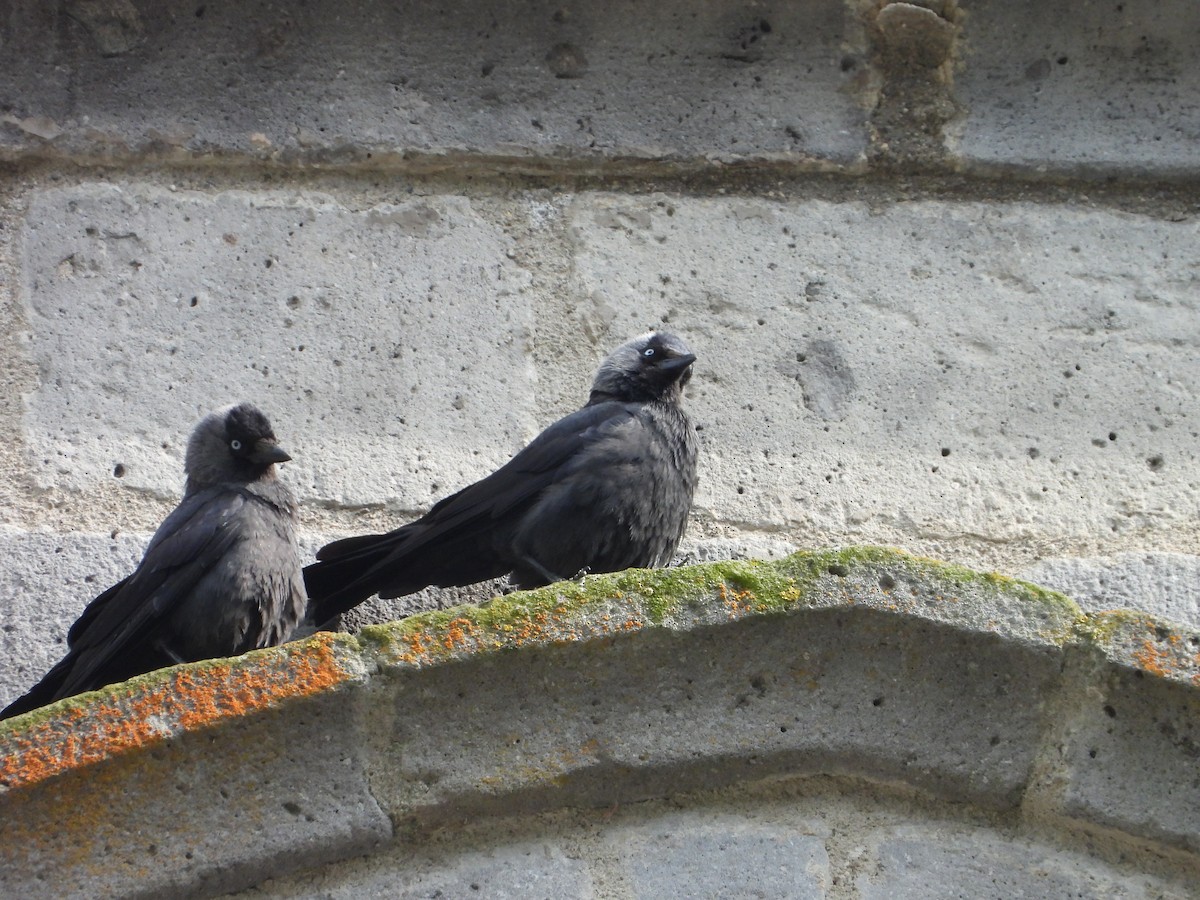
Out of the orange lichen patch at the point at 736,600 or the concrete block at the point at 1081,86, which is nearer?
the orange lichen patch at the point at 736,600

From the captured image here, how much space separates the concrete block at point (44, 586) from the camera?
396 centimetres

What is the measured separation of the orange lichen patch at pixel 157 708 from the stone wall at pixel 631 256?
106 centimetres

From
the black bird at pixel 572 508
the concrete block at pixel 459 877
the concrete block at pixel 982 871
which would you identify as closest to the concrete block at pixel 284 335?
the black bird at pixel 572 508

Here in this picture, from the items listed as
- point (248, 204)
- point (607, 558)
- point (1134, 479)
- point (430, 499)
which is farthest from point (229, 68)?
point (1134, 479)

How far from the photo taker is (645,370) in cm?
441

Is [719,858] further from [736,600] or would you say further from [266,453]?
[266,453]

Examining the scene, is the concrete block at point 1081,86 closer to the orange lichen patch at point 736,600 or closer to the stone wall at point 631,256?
the stone wall at point 631,256

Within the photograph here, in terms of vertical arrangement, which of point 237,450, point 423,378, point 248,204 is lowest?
point 237,450

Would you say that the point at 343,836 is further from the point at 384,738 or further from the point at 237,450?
the point at 237,450

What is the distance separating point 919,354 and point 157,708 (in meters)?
2.17

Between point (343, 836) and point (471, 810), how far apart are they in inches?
9.0

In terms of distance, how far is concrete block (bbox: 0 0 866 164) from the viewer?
4.71 metres

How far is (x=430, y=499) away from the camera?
4.32 meters

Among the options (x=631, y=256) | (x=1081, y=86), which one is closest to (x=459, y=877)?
(x=631, y=256)
